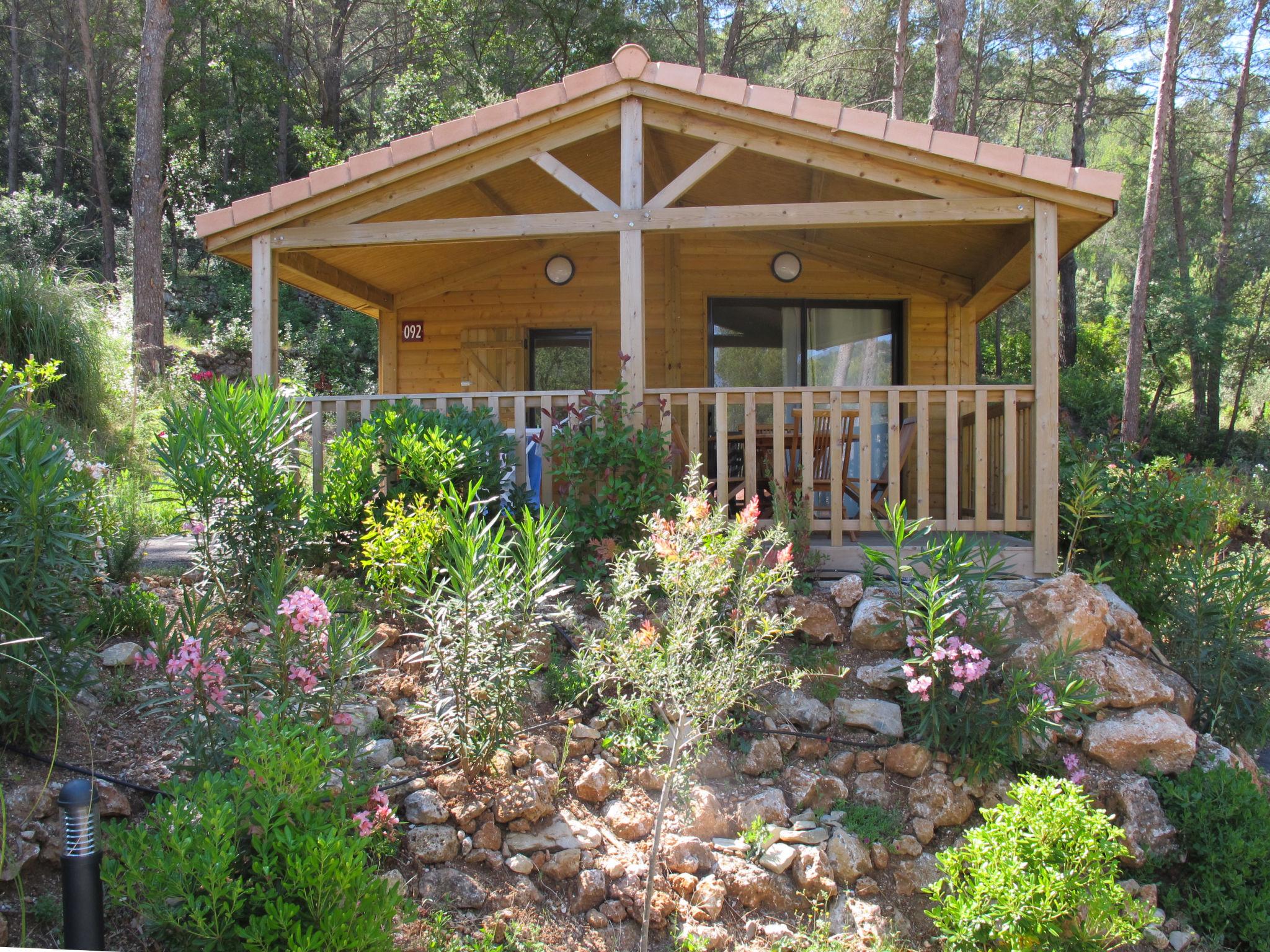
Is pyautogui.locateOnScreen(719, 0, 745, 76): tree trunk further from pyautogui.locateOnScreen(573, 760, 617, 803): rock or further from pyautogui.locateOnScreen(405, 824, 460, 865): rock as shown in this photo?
pyautogui.locateOnScreen(405, 824, 460, 865): rock

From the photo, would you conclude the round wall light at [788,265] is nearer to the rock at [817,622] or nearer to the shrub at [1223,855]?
the rock at [817,622]

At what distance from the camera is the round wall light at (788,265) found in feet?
28.7

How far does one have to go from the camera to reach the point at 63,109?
2133 centimetres

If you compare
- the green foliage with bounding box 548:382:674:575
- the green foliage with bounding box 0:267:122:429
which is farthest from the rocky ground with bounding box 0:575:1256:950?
the green foliage with bounding box 0:267:122:429

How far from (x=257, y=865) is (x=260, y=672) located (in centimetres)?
88

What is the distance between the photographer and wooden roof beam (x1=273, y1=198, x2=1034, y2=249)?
555 cm

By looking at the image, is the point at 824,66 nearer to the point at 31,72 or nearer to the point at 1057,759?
the point at 1057,759

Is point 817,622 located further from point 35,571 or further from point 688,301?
point 688,301

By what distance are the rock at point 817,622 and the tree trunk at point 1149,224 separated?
9.58 metres

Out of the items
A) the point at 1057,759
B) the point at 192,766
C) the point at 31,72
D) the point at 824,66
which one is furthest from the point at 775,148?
the point at 31,72

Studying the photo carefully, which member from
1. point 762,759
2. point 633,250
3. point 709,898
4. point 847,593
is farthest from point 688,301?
point 709,898

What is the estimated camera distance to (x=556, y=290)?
8.91m

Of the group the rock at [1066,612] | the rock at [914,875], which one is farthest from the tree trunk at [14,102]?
the rock at [914,875]

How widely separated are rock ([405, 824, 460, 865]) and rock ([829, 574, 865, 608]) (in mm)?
2581
